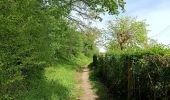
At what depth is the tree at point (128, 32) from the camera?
7000 centimetres

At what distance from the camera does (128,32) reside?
2852 inches

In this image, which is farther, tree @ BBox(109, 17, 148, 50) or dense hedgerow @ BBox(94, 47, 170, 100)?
tree @ BBox(109, 17, 148, 50)

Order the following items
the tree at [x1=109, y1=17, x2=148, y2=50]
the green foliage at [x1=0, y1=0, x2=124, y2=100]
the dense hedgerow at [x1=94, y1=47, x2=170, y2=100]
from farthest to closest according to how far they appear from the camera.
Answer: the tree at [x1=109, y1=17, x2=148, y2=50], the green foliage at [x1=0, y1=0, x2=124, y2=100], the dense hedgerow at [x1=94, y1=47, x2=170, y2=100]

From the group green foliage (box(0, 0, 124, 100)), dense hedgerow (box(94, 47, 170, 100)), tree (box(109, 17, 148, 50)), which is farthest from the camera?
tree (box(109, 17, 148, 50))

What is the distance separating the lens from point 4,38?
15.5 m

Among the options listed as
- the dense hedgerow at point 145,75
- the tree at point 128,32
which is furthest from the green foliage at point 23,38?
the tree at point 128,32

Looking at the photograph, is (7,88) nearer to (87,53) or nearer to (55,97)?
(55,97)

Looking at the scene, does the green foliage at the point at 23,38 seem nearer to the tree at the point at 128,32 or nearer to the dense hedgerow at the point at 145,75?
the dense hedgerow at the point at 145,75

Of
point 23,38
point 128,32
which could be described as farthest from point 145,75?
point 128,32

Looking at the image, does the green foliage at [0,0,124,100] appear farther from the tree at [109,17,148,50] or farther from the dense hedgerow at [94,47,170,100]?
the tree at [109,17,148,50]

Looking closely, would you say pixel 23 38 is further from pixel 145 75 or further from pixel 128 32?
pixel 128 32

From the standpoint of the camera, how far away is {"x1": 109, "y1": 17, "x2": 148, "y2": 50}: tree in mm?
70000

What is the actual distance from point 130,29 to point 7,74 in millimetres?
60511

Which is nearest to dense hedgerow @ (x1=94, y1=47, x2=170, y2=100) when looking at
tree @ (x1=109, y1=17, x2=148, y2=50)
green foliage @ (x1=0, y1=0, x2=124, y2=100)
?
green foliage @ (x1=0, y1=0, x2=124, y2=100)
